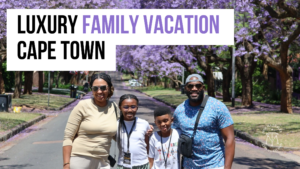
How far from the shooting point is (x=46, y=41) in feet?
62.7

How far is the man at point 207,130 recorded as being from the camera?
4.30 meters

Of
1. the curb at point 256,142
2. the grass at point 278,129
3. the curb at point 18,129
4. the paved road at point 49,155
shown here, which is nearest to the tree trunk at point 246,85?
the grass at point 278,129

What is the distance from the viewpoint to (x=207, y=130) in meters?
4.32

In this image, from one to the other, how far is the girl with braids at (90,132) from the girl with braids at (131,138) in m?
0.10

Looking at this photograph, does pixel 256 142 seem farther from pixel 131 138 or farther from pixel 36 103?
pixel 36 103

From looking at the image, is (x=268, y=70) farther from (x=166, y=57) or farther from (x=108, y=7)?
(x=108, y=7)

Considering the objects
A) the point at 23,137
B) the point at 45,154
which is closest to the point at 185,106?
the point at 45,154

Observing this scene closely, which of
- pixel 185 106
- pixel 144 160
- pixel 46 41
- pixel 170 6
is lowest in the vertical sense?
pixel 144 160

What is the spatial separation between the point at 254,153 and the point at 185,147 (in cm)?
737

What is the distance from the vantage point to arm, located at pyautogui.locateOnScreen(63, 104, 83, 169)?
167 inches

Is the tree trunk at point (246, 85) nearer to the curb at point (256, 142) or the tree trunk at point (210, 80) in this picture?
the tree trunk at point (210, 80)

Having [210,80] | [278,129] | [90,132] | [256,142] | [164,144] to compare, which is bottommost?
[256,142]

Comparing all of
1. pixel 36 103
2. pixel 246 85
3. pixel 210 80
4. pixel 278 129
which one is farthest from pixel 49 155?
pixel 210 80

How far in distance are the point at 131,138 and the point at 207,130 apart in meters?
0.75
